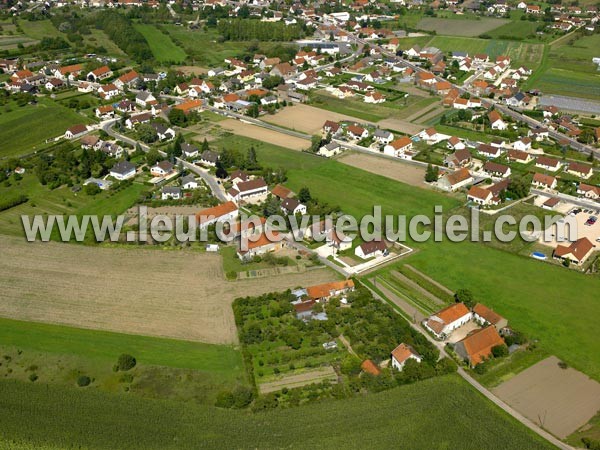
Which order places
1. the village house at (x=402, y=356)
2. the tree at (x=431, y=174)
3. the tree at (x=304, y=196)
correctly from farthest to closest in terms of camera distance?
the tree at (x=431, y=174) < the tree at (x=304, y=196) < the village house at (x=402, y=356)

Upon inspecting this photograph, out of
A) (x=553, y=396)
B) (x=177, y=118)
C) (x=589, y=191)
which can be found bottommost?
(x=553, y=396)

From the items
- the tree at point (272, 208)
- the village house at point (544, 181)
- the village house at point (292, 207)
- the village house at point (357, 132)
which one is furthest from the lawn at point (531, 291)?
the village house at point (357, 132)

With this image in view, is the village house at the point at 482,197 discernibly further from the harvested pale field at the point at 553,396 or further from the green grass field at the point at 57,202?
the green grass field at the point at 57,202

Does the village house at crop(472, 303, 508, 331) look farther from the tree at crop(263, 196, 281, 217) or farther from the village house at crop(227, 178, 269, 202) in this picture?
the village house at crop(227, 178, 269, 202)

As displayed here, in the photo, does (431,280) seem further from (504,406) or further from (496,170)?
(496,170)

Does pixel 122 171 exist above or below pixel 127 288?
above

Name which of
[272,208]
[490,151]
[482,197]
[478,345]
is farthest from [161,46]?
[478,345]
